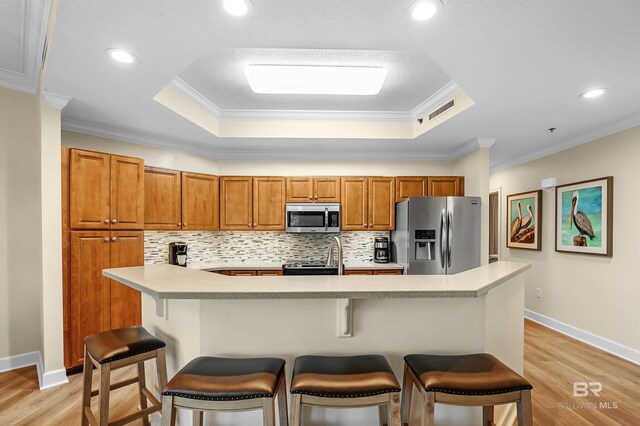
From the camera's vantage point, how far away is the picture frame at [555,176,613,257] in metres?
3.55

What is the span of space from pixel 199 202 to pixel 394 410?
12.0 ft

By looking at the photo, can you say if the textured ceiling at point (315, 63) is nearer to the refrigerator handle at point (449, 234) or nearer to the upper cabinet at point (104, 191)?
the upper cabinet at point (104, 191)

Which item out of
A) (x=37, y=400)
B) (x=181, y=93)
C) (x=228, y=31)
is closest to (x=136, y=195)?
(x=181, y=93)

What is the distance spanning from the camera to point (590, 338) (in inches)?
147

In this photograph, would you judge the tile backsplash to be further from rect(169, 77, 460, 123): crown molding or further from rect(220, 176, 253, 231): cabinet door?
rect(169, 77, 460, 123): crown molding

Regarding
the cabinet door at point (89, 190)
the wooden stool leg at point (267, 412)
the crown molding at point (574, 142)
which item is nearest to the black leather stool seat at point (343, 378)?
the wooden stool leg at point (267, 412)

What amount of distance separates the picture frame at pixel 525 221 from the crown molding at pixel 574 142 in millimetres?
552

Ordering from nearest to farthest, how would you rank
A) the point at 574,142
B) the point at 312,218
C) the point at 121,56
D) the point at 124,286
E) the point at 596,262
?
the point at 121,56 < the point at 124,286 < the point at 596,262 < the point at 574,142 < the point at 312,218

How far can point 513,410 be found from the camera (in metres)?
2.09

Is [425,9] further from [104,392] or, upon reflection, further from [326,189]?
[326,189]

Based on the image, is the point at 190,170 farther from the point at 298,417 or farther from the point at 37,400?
the point at 298,417

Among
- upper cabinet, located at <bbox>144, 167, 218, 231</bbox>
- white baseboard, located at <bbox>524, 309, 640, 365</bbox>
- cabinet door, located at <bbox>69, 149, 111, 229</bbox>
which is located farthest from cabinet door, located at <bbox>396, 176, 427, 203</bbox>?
cabinet door, located at <bbox>69, 149, 111, 229</bbox>

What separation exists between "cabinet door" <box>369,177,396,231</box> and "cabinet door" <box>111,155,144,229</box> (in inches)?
114

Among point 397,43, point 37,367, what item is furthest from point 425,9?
point 37,367
